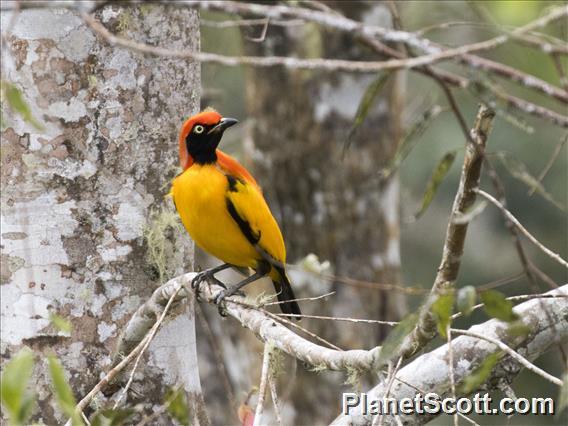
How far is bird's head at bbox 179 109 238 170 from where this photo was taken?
12.5ft

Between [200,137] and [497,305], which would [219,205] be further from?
[497,305]

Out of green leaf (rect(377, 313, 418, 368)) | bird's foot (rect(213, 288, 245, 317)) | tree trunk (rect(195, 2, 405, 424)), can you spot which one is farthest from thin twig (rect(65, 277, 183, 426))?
tree trunk (rect(195, 2, 405, 424))

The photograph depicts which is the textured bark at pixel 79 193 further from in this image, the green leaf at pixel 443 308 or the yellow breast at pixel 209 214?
the green leaf at pixel 443 308

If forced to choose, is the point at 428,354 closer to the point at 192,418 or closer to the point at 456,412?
the point at 456,412

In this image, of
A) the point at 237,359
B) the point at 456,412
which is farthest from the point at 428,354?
the point at 237,359

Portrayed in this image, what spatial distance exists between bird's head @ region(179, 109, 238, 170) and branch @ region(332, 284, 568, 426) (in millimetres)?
1268

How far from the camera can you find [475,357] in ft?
10.1

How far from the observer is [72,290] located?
3.53 metres

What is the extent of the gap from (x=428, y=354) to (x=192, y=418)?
1050 mm

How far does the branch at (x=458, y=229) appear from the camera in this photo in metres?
2.42

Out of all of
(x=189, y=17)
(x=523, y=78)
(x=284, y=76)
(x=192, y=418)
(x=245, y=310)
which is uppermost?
(x=284, y=76)

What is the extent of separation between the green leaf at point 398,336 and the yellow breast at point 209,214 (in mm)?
1641

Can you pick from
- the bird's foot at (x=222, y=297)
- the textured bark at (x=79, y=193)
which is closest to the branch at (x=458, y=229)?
the bird's foot at (x=222, y=297)

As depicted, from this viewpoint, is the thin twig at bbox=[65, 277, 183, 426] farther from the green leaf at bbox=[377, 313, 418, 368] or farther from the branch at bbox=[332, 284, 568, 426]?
the green leaf at bbox=[377, 313, 418, 368]
